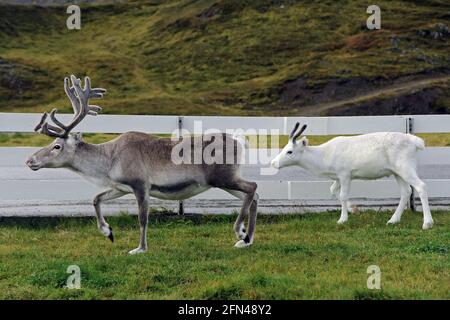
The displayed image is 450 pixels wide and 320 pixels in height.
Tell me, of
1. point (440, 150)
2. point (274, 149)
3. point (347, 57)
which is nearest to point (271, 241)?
point (274, 149)

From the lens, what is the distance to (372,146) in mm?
11812

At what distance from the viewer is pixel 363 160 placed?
1185 centimetres

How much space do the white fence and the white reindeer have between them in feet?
1.83

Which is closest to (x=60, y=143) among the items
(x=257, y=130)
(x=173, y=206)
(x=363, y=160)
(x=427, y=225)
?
(x=173, y=206)

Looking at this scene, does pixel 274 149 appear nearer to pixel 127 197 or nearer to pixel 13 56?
pixel 127 197

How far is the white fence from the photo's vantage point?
487 inches

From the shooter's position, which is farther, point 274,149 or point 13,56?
point 13,56

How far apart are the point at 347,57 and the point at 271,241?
63.1m

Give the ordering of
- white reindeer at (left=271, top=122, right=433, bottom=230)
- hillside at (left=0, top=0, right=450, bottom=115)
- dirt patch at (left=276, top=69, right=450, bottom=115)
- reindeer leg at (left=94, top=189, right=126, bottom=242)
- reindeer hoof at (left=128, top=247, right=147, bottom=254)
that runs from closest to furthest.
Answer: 1. reindeer hoof at (left=128, top=247, right=147, bottom=254)
2. reindeer leg at (left=94, top=189, right=126, bottom=242)
3. white reindeer at (left=271, top=122, right=433, bottom=230)
4. dirt patch at (left=276, top=69, right=450, bottom=115)
5. hillside at (left=0, top=0, right=450, bottom=115)

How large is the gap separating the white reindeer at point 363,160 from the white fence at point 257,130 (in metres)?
0.56

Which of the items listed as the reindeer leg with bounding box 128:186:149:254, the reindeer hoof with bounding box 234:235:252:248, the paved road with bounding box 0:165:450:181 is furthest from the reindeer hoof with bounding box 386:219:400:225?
the reindeer leg with bounding box 128:186:149:254

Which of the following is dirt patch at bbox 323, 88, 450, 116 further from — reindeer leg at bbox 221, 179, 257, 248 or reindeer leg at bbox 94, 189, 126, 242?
reindeer leg at bbox 94, 189, 126, 242

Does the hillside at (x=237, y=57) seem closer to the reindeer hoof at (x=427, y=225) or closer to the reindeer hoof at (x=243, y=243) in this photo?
the reindeer hoof at (x=427, y=225)
